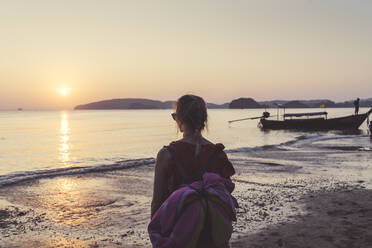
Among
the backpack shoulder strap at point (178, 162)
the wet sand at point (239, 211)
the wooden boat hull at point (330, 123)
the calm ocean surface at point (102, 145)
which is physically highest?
the backpack shoulder strap at point (178, 162)

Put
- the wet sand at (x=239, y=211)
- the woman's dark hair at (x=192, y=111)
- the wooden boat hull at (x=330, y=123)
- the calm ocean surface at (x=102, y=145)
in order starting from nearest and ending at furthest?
the woman's dark hair at (x=192, y=111)
the wet sand at (x=239, y=211)
the calm ocean surface at (x=102, y=145)
the wooden boat hull at (x=330, y=123)

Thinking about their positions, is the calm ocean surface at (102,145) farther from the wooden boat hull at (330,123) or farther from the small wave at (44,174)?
the wooden boat hull at (330,123)

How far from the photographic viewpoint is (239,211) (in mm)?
8258

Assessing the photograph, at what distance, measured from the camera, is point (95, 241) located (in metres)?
6.57

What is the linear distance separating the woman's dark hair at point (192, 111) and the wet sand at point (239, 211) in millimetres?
4190

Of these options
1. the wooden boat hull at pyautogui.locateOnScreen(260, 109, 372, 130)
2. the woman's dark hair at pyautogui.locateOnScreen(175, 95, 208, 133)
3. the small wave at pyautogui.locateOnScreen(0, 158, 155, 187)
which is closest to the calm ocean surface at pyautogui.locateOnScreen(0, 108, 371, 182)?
the woman's dark hair at pyautogui.locateOnScreen(175, 95, 208, 133)

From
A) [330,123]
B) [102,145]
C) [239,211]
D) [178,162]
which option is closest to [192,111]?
[178,162]

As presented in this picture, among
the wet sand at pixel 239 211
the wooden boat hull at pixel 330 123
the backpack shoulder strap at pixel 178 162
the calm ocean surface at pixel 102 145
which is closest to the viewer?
the backpack shoulder strap at pixel 178 162

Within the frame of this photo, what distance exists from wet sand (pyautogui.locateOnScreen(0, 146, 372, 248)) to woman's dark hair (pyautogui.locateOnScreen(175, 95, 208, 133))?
4.19 m

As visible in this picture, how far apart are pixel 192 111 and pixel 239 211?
6.33 metres

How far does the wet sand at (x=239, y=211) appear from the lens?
645cm

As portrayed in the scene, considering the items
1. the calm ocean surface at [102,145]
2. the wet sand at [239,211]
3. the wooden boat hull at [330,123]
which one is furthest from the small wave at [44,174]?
the wooden boat hull at [330,123]

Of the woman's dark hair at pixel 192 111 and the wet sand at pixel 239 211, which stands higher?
the woman's dark hair at pixel 192 111

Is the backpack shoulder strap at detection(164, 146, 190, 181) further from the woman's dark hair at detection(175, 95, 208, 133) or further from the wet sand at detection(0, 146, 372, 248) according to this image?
the wet sand at detection(0, 146, 372, 248)
